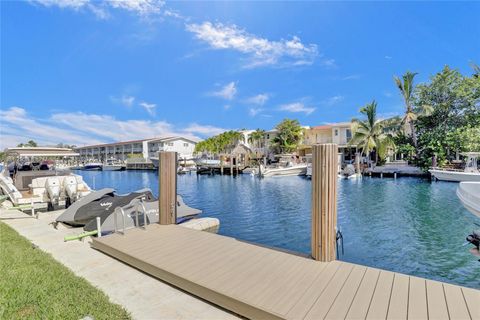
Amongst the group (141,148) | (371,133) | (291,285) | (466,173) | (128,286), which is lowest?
(128,286)

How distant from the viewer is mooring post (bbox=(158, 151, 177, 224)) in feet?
21.4

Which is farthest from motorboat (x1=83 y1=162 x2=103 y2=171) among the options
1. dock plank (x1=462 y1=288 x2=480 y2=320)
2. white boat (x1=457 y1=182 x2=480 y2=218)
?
dock plank (x1=462 y1=288 x2=480 y2=320)

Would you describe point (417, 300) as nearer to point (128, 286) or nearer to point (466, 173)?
point (128, 286)

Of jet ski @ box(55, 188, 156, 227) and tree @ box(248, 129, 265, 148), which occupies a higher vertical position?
tree @ box(248, 129, 265, 148)

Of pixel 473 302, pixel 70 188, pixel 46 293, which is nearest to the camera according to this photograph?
pixel 473 302

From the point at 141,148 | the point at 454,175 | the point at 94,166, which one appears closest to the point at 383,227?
the point at 454,175

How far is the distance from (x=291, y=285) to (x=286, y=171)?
110 ft

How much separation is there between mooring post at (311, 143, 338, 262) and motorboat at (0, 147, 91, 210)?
1014 cm

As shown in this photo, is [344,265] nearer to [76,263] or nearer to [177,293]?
[177,293]

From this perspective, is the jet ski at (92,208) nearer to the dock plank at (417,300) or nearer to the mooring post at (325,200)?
the mooring post at (325,200)

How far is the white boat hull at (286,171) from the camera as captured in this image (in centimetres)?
3559

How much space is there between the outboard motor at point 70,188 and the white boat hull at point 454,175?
2678 centimetres

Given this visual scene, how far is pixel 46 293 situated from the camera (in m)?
3.72

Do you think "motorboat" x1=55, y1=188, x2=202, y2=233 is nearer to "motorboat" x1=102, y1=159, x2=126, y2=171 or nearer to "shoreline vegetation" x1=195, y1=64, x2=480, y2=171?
"shoreline vegetation" x1=195, y1=64, x2=480, y2=171
